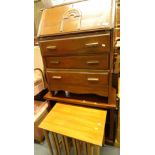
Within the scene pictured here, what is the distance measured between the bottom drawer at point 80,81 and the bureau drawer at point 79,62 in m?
0.06

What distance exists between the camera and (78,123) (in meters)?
1.14

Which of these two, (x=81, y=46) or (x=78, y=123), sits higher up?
(x=81, y=46)

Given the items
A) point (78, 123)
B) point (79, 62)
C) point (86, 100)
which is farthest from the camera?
point (86, 100)

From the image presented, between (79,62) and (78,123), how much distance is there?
58 cm

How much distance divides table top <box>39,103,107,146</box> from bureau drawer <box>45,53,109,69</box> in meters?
0.45

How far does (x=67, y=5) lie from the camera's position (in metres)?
1.25

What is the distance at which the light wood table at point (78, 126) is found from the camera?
1.00 m

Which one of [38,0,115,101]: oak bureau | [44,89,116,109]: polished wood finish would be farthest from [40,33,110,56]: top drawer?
[44,89,116,109]: polished wood finish

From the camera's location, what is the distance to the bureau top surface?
1062 millimetres

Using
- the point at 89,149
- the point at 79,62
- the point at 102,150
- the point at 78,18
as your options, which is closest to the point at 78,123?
the point at 89,149

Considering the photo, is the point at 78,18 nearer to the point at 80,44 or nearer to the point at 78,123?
the point at 80,44
